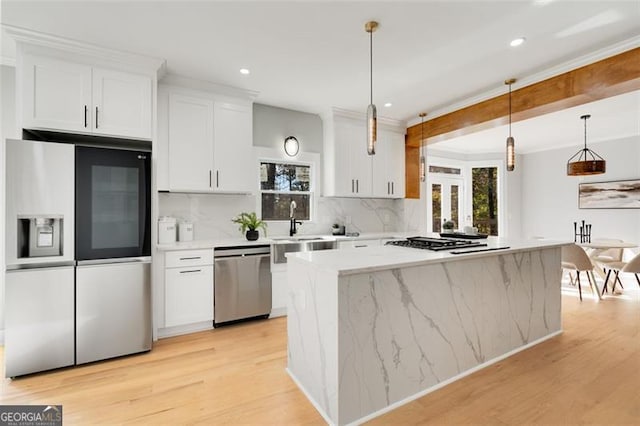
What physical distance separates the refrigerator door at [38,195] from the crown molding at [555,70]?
4.23 metres

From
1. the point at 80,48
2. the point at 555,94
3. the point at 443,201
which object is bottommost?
the point at 443,201

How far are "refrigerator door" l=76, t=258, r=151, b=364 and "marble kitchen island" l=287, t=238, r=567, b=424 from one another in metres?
1.37

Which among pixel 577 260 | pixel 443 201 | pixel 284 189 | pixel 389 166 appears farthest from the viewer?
pixel 443 201

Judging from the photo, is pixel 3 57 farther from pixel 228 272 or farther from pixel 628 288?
pixel 628 288

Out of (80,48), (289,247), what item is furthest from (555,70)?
(80,48)

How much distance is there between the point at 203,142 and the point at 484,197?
632 cm

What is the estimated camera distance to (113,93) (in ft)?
8.83

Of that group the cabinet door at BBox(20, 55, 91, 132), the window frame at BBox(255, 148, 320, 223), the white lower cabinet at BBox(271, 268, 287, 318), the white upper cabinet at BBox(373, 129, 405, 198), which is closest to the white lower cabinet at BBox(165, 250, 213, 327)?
the white lower cabinet at BBox(271, 268, 287, 318)

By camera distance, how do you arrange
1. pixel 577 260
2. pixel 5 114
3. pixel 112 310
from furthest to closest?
pixel 577 260 → pixel 5 114 → pixel 112 310

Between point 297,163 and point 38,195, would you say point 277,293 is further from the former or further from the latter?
point 38,195

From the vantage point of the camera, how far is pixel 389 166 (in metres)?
4.82

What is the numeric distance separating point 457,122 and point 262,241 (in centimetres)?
302

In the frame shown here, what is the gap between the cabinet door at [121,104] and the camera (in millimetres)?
2637

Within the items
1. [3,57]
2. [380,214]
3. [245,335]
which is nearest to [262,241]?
[245,335]
